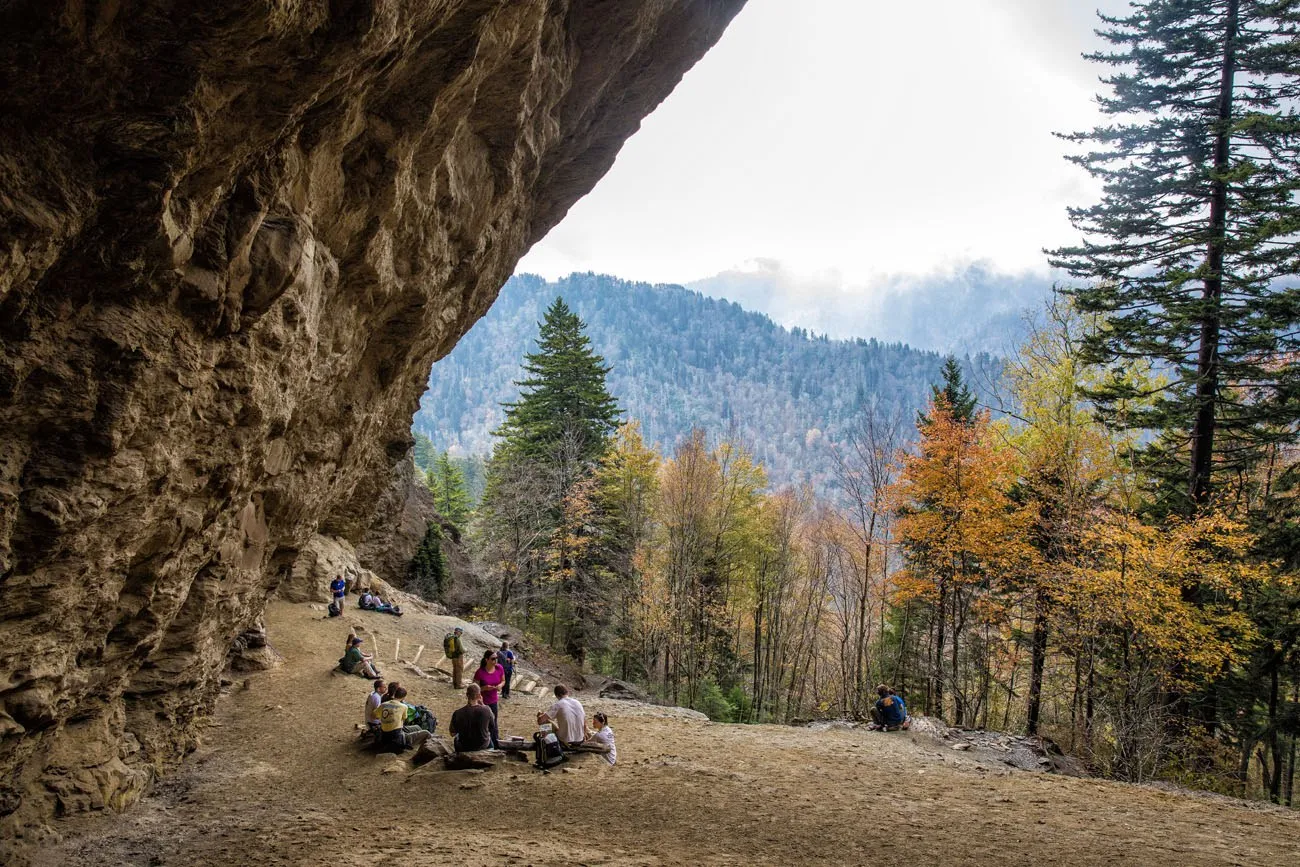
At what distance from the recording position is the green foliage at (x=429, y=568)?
29.6 m

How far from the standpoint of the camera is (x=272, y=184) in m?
6.31

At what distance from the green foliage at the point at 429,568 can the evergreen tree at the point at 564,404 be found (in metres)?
5.90

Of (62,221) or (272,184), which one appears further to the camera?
(272,184)

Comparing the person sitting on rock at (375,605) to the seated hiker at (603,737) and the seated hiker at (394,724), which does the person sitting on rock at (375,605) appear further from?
the seated hiker at (603,737)

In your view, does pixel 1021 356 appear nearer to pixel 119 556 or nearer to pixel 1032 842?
pixel 1032 842

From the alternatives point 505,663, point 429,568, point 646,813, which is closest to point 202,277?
point 646,813

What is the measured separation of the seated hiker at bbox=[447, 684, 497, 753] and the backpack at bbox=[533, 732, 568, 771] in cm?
83

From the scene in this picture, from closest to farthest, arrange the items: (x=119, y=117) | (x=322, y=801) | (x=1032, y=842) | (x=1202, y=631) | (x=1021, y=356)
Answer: (x=119, y=117) < (x=1032, y=842) < (x=322, y=801) < (x=1202, y=631) < (x=1021, y=356)

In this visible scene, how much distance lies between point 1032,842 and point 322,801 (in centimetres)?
937

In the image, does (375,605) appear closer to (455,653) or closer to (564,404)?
(455,653)

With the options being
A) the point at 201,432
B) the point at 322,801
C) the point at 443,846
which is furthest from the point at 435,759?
the point at 201,432

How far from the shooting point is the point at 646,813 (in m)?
8.74

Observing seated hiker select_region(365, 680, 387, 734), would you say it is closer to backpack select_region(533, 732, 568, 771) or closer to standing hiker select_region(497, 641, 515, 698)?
backpack select_region(533, 732, 568, 771)

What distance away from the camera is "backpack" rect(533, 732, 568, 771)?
1011 cm
